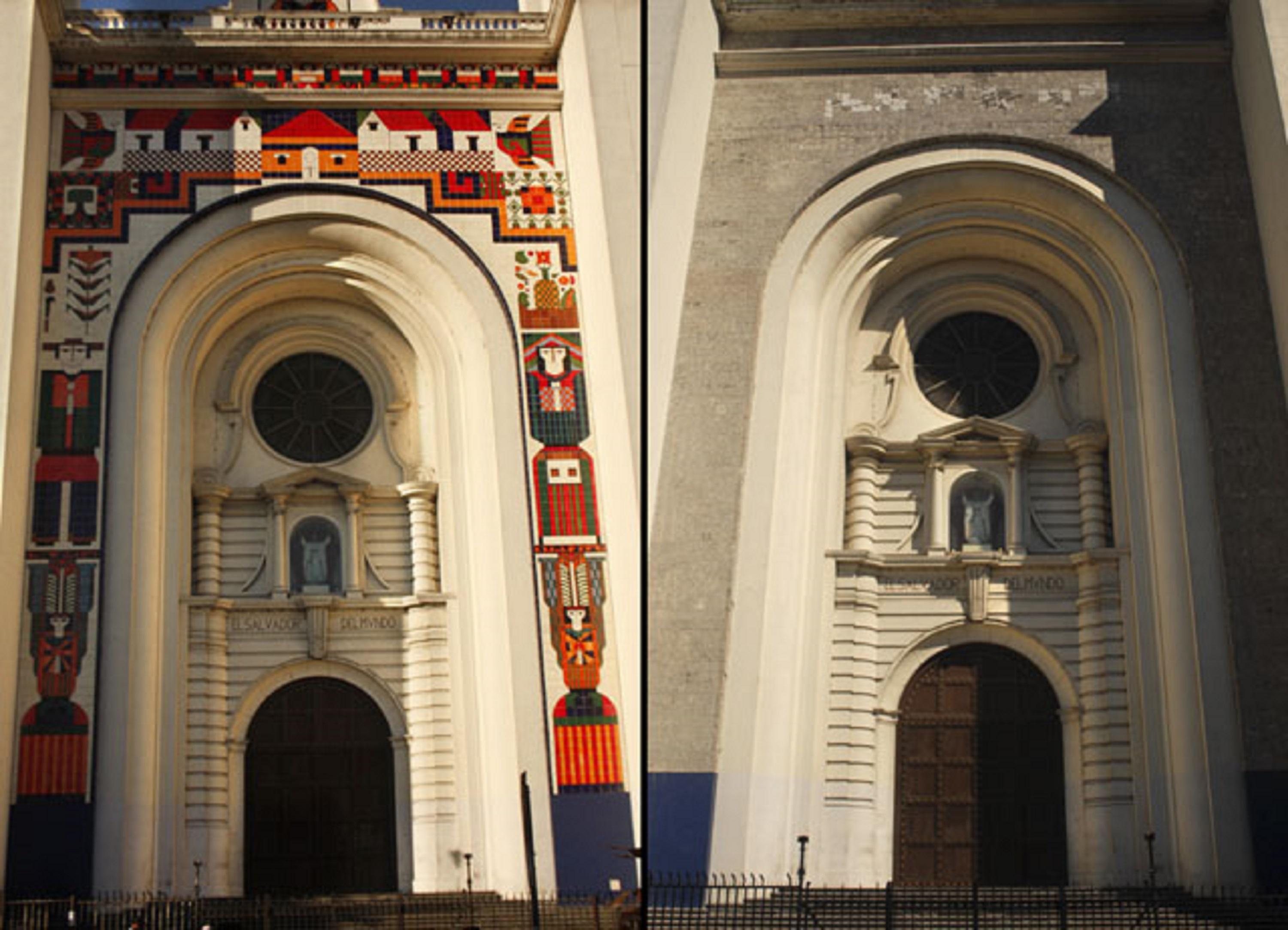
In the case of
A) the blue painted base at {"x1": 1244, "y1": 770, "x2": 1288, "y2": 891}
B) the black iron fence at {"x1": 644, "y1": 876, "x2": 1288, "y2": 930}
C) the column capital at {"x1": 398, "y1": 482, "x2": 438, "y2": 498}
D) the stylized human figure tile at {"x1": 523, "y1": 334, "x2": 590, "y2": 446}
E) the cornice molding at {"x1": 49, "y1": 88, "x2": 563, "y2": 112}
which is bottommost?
Result: the black iron fence at {"x1": 644, "y1": 876, "x2": 1288, "y2": 930}

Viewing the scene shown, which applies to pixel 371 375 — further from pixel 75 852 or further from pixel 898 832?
pixel 898 832

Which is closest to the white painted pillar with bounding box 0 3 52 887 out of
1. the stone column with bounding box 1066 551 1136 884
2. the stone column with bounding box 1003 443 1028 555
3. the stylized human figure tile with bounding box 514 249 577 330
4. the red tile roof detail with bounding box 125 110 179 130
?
the red tile roof detail with bounding box 125 110 179 130

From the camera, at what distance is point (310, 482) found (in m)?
20.2

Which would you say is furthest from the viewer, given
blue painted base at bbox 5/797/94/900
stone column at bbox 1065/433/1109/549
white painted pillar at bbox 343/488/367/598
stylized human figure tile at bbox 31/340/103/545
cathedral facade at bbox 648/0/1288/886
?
white painted pillar at bbox 343/488/367/598

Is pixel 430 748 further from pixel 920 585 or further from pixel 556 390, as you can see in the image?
pixel 920 585

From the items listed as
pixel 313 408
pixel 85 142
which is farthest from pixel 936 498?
pixel 85 142

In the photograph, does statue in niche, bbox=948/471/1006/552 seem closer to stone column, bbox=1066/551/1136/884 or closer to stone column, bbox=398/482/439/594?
stone column, bbox=1066/551/1136/884

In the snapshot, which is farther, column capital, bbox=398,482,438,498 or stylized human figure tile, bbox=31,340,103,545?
column capital, bbox=398,482,438,498

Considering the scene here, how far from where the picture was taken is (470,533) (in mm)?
19672

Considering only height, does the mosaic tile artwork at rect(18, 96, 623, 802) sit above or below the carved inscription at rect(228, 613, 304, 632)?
above

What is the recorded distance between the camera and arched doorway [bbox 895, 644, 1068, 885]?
59.2 feet

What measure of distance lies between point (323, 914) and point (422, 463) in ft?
18.1

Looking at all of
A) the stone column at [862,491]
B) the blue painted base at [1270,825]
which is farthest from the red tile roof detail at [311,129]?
the blue painted base at [1270,825]

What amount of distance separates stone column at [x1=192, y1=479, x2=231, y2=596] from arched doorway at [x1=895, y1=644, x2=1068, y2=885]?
25.6 ft
